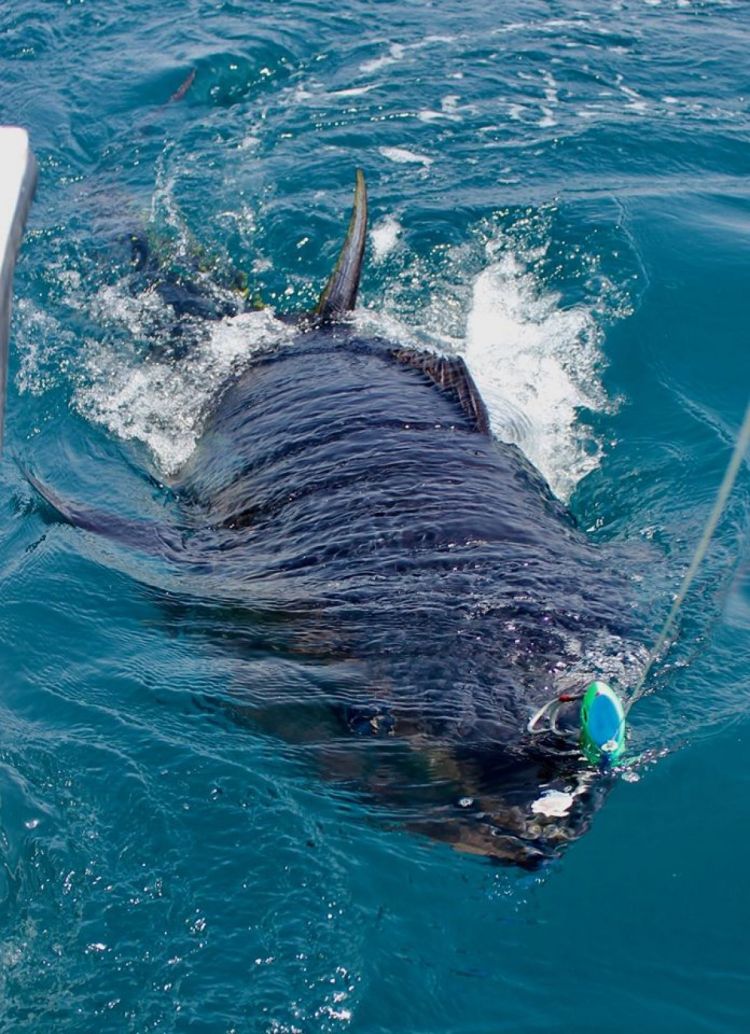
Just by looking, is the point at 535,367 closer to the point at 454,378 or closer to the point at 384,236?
the point at 454,378

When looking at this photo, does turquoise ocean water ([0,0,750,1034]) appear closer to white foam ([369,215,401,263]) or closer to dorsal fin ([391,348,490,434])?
white foam ([369,215,401,263])

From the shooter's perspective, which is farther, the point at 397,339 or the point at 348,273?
the point at 348,273

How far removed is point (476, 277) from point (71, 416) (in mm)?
3724

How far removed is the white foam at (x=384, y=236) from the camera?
10180mm

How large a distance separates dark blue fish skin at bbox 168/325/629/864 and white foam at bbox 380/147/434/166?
4895 mm

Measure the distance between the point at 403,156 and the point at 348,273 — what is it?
12.3 ft

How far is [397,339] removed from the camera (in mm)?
7926

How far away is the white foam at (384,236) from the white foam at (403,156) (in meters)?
1.15

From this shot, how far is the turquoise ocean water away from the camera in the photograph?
160 inches

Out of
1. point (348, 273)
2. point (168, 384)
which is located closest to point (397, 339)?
point (348, 273)

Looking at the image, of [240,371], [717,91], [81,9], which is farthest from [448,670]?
[81,9]

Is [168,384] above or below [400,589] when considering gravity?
below

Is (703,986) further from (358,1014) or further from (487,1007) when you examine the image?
(358,1014)

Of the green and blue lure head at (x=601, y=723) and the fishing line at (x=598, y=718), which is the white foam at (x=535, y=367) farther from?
the green and blue lure head at (x=601, y=723)
